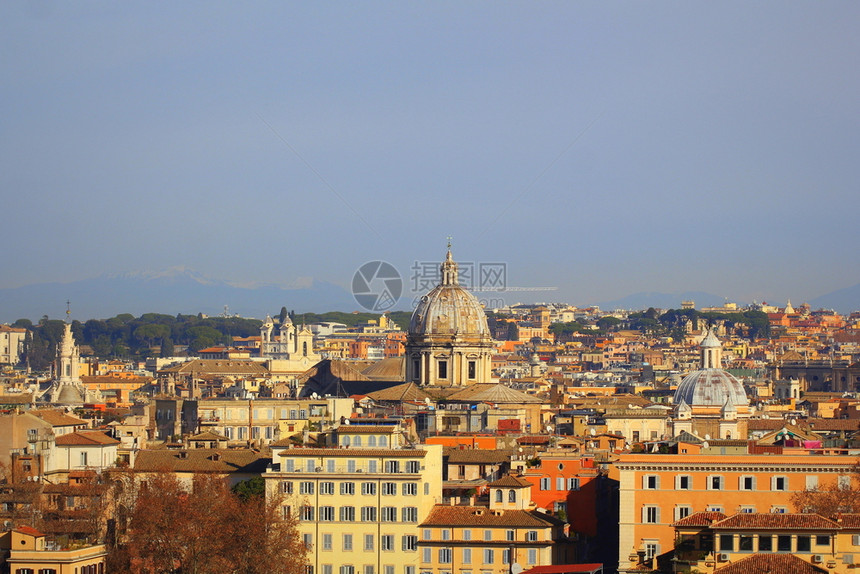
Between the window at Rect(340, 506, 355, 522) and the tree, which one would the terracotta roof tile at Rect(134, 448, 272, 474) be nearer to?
the window at Rect(340, 506, 355, 522)

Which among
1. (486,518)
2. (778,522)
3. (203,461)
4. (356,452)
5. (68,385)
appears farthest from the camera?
(68,385)

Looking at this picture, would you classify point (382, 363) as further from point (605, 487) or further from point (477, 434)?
point (605, 487)

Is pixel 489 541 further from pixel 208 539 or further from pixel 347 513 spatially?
pixel 208 539

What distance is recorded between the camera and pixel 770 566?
34062mm

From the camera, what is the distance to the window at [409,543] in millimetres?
44562

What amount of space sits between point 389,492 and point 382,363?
63770 millimetres

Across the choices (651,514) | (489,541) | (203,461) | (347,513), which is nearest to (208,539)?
(347,513)

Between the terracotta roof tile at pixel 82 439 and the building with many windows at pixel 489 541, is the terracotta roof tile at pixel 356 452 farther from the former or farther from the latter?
the terracotta roof tile at pixel 82 439

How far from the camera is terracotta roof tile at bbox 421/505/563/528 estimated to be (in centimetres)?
4409

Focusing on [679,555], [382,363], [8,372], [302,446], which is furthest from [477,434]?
[8,372]

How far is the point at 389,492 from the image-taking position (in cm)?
4575

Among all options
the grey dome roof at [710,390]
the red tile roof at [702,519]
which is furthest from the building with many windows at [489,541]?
the grey dome roof at [710,390]

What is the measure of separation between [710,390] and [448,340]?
1111 cm

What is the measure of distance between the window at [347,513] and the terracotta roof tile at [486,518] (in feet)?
5.31
